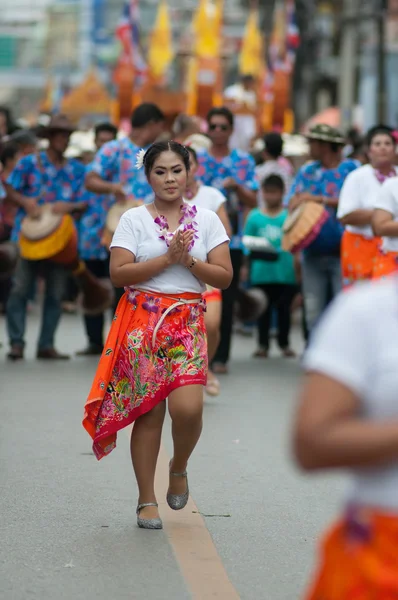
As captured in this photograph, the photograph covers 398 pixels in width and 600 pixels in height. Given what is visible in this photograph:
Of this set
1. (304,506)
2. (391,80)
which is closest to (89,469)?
(304,506)

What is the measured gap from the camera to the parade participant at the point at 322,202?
11.9 m

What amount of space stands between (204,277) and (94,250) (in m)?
7.24

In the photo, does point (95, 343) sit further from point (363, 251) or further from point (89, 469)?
point (89, 469)

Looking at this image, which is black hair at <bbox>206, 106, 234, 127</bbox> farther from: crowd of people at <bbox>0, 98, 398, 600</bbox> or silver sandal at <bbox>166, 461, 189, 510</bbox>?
silver sandal at <bbox>166, 461, 189, 510</bbox>

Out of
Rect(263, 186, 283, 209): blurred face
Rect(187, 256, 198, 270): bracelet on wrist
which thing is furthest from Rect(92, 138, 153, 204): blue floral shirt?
Rect(187, 256, 198, 270): bracelet on wrist

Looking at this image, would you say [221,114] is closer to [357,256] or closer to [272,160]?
[357,256]

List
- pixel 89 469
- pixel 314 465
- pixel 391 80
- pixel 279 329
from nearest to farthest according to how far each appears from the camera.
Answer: pixel 314 465
pixel 89 469
pixel 279 329
pixel 391 80

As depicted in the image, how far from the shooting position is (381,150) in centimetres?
1038

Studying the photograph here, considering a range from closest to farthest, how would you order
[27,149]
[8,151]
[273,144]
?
1. [8,151]
2. [27,149]
3. [273,144]

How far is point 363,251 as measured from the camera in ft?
34.5

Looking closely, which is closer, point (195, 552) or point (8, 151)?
point (195, 552)

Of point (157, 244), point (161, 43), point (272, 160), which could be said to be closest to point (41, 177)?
point (272, 160)

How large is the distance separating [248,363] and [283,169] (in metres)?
3.83

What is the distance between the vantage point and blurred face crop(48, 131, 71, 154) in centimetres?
1280
